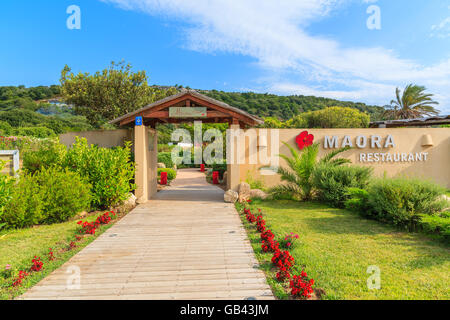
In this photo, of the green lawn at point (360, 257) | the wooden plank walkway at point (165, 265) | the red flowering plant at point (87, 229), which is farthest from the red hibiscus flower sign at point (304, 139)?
the red flowering plant at point (87, 229)

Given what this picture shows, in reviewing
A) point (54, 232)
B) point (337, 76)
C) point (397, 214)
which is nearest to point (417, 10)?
point (337, 76)

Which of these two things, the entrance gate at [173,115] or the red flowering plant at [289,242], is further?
the entrance gate at [173,115]

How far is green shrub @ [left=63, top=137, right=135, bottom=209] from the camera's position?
26.4 ft

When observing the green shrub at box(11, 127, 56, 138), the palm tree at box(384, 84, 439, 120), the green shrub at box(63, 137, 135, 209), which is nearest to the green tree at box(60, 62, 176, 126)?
the green shrub at box(63, 137, 135, 209)

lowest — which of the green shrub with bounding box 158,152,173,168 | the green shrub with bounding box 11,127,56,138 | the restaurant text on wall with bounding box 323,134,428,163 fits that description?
the green shrub with bounding box 158,152,173,168

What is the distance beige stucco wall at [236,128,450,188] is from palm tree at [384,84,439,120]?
28.2 m

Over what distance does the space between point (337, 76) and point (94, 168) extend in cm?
1030

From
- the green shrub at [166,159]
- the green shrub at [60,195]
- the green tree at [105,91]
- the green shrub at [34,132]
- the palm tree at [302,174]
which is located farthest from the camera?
the green shrub at [34,132]

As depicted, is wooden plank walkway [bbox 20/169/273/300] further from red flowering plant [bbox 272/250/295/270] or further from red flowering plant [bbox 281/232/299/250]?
red flowering plant [bbox 281/232/299/250]

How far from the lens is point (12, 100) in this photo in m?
52.1

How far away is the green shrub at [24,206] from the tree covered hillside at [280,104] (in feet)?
146

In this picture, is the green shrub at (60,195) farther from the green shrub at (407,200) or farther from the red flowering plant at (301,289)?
the green shrub at (407,200)

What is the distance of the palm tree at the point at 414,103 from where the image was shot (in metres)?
34.3
